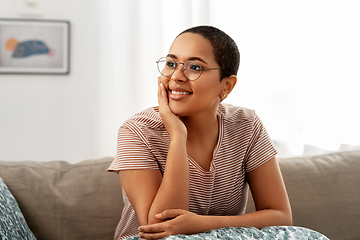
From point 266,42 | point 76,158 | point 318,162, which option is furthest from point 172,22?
point 318,162

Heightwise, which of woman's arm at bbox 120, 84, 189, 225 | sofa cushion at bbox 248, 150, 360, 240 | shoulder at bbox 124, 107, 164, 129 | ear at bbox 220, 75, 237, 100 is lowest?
sofa cushion at bbox 248, 150, 360, 240

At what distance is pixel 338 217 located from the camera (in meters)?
1.64

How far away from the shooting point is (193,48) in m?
1.22

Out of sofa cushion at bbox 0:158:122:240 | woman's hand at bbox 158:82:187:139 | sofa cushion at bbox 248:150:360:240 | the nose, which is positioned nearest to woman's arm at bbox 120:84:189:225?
woman's hand at bbox 158:82:187:139

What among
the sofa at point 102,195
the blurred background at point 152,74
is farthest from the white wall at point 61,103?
the sofa at point 102,195

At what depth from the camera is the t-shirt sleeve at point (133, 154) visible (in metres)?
1.20

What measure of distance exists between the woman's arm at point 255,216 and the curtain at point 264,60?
5.40 ft

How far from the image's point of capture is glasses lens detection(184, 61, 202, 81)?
121 cm

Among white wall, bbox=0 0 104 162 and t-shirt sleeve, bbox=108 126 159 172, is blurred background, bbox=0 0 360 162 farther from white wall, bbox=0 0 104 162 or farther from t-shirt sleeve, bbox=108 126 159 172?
t-shirt sleeve, bbox=108 126 159 172

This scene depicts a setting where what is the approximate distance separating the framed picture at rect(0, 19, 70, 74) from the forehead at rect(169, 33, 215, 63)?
6.50 ft

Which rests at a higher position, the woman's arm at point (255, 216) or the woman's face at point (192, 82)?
the woman's face at point (192, 82)

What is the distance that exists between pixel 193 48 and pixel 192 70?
0.23 ft

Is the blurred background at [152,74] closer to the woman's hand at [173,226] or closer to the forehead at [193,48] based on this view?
the forehead at [193,48]

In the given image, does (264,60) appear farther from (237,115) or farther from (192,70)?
(192,70)
